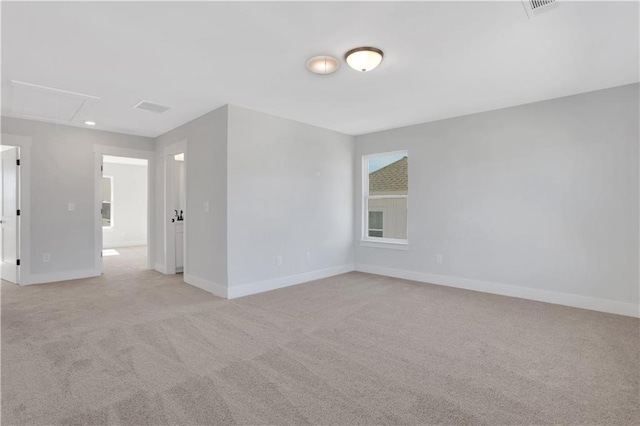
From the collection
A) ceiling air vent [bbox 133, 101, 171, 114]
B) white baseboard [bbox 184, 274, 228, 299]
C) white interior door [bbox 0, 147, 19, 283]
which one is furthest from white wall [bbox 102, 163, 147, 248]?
ceiling air vent [bbox 133, 101, 171, 114]

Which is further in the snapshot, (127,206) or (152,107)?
(127,206)

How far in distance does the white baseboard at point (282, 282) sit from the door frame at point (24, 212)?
11.0ft

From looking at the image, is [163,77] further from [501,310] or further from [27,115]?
[501,310]

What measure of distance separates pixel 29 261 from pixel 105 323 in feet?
9.15

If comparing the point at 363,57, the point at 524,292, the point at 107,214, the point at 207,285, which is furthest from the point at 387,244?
the point at 107,214

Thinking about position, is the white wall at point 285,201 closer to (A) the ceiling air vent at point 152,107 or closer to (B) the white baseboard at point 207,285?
(B) the white baseboard at point 207,285

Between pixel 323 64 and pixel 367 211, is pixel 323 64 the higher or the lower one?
the higher one

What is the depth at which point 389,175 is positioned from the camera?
Result: 5.75m

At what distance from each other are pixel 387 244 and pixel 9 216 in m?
6.00

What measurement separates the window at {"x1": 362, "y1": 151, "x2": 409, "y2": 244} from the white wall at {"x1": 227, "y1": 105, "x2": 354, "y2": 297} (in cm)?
32

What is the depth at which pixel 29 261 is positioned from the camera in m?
4.87

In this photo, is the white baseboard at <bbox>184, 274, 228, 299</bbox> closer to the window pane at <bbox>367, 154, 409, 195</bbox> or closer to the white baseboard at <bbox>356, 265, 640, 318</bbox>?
the white baseboard at <bbox>356, 265, 640, 318</bbox>

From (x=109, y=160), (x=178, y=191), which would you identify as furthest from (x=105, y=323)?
(x=109, y=160)

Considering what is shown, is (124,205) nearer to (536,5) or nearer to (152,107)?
(152,107)
